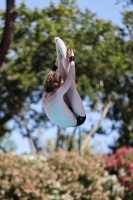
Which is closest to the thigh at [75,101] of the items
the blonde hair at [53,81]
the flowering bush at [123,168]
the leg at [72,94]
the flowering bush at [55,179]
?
the leg at [72,94]

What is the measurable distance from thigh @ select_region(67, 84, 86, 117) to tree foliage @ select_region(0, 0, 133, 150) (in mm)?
13431

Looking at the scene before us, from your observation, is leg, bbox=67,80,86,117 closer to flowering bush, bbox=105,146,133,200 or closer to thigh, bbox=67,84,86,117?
thigh, bbox=67,84,86,117

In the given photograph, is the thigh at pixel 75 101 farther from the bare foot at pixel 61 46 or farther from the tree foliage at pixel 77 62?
the tree foliage at pixel 77 62

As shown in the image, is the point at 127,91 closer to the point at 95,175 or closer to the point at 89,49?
the point at 89,49

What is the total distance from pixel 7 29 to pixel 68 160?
4.14 meters

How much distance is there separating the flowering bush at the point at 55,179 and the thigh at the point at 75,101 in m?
6.71

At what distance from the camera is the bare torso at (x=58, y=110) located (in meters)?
3.97

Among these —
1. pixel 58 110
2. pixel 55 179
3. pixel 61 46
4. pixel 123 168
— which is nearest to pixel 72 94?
pixel 58 110

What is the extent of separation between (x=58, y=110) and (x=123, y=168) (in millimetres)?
9308

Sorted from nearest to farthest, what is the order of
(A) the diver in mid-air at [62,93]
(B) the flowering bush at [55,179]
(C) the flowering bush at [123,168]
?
(A) the diver in mid-air at [62,93] < (B) the flowering bush at [55,179] < (C) the flowering bush at [123,168]

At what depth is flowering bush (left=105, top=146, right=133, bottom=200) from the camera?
12836mm

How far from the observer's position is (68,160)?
1185cm

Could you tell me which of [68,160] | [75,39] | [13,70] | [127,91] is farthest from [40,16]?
[68,160]

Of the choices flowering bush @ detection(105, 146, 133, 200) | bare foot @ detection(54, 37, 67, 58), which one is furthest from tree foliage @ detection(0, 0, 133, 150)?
bare foot @ detection(54, 37, 67, 58)
